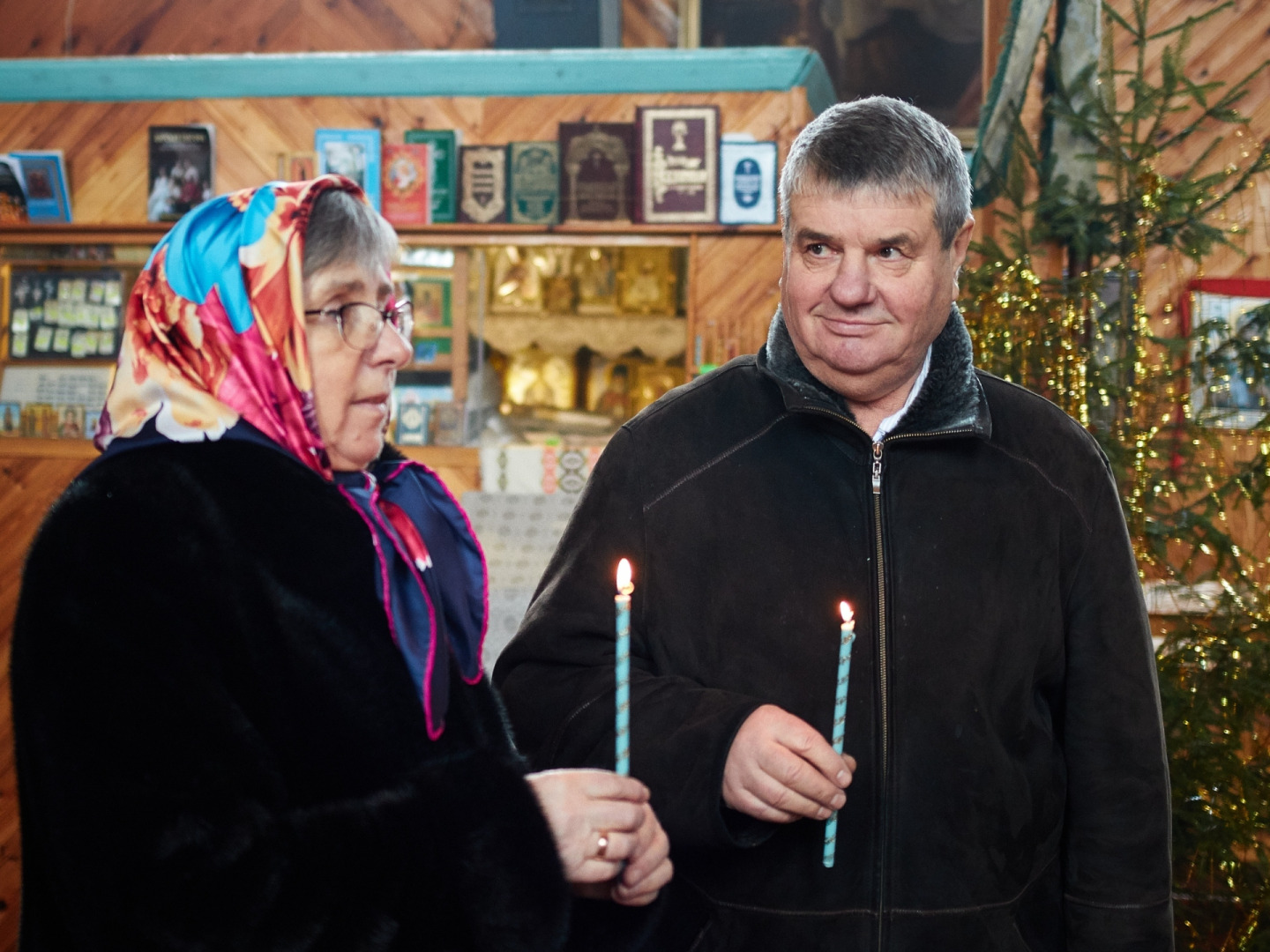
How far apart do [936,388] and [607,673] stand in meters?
0.66

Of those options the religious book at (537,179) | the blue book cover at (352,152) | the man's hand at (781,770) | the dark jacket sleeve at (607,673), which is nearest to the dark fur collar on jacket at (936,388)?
the dark jacket sleeve at (607,673)

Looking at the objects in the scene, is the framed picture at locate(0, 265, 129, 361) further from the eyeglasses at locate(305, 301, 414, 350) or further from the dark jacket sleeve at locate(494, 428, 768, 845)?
the eyeglasses at locate(305, 301, 414, 350)

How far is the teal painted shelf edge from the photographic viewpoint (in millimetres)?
4883

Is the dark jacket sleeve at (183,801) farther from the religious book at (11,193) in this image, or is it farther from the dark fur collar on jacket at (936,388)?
the religious book at (11,193)

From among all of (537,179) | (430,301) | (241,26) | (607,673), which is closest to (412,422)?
(430,301)

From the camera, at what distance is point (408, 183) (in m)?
5.07

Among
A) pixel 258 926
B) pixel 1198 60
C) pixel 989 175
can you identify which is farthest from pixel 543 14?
pixel 258 926

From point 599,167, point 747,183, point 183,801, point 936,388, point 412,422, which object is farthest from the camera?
point 412,422

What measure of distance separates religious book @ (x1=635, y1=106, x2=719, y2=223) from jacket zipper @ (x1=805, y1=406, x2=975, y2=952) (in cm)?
331

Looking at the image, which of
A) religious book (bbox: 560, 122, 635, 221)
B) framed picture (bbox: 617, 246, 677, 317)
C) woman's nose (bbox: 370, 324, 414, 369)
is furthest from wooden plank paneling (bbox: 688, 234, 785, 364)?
woman's nose (bbox: 370, 324, 414, 369)

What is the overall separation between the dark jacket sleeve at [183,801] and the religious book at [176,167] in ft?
14.2

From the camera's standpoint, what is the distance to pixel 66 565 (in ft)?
3.93

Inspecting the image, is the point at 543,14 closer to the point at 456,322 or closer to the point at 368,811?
the point at 456,322

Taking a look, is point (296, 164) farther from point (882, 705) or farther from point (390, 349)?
point (882, 705)
